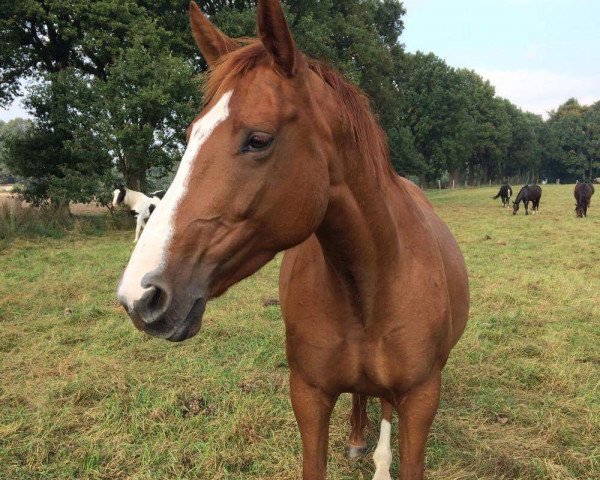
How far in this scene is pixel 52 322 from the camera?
533 cm

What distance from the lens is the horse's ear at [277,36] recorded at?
1248 mm

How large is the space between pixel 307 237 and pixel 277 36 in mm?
631

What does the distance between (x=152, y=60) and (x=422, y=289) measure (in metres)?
14.2

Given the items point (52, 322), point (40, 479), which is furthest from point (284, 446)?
point (52, 322)

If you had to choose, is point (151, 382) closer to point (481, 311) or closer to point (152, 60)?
point (481, 311)

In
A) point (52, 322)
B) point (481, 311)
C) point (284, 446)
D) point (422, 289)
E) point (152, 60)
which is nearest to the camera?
point (422, 289)

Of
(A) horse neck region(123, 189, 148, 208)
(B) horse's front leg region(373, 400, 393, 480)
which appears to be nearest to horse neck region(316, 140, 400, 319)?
(B) horse's front leg region(373, 400, 393, 480)

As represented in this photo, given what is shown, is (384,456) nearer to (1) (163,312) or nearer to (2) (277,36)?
(1) (163,312)

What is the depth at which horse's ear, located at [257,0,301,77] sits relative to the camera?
49.1 inches

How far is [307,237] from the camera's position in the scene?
1.44 meters

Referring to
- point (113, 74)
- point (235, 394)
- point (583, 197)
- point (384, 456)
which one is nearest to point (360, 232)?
point (384, 456)

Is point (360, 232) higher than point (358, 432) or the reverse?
higher

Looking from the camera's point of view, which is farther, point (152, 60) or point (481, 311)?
point (152, 60)

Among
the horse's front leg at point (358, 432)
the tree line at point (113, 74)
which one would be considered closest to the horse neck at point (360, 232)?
the horse's front leg at point (358, 432)
